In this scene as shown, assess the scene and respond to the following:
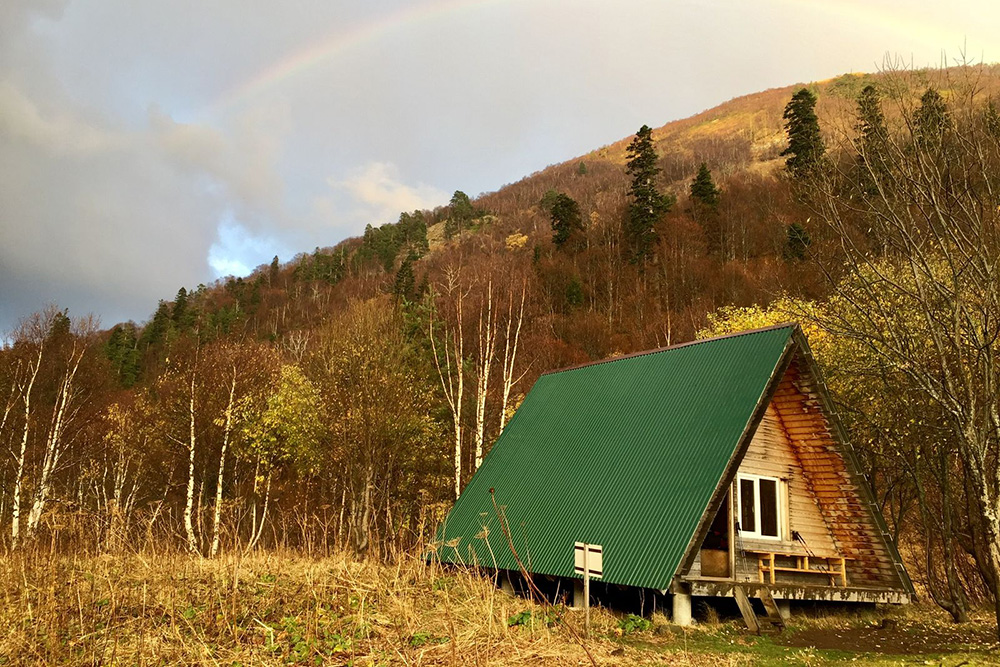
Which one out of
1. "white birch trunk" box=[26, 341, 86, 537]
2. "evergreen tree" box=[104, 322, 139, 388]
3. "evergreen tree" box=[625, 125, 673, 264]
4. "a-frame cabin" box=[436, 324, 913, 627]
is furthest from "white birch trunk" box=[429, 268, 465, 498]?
"evergreen tree" box=[104, 322, 139, 388]

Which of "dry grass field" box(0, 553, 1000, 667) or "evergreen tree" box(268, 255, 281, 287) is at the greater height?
"evergreen tree" box(268, 255, 281, 287)

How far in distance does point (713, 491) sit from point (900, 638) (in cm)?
456

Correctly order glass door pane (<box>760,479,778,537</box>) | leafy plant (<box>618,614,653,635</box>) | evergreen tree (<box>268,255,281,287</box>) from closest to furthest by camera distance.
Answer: leafy plant (<box>618,614,653,635</box>) < glass door pane (<box>760,479,778,537</box>) < evergreen tree (<box>268,255,281,287</box>)

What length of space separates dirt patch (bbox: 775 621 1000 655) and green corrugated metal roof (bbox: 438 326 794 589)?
114 inches

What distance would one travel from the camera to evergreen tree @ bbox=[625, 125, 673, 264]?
58125mm

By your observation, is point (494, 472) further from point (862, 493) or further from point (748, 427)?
point (862, 493)

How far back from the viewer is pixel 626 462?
13.1m

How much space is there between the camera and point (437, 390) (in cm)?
3212

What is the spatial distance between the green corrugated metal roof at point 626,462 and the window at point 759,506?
192cm

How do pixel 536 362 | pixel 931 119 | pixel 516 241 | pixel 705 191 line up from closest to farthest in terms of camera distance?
pixel 931 119 → pixel 536 362 → pixel 705 191 → pixel 516 241

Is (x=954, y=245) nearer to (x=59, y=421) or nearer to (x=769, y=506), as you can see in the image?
(x=769, y=506)

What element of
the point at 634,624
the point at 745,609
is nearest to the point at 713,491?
the point at 745,609

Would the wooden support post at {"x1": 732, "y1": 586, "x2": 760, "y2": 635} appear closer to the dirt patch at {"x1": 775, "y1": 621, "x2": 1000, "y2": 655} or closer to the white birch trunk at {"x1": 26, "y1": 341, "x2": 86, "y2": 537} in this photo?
the dirt patch at {"x1": 775, "y1": 621, "x2": 1000, "y2": 655}

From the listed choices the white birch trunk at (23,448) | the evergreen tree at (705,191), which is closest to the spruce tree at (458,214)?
the evergreen tree at (705,191)
